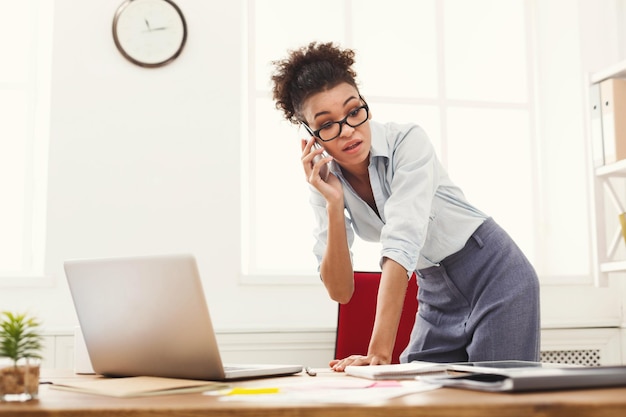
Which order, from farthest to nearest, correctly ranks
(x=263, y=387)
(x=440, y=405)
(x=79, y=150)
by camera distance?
(x=79, y=150) < (x=263, y=387) < (x=440, y=405)

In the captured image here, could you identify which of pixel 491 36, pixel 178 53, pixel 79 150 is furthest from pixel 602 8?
pixel 79 150

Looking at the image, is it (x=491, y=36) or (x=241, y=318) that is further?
(x=491, y=36)

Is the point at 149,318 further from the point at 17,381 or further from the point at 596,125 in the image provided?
the point at 596,125

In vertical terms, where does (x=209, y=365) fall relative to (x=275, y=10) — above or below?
below

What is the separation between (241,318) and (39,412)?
225cm

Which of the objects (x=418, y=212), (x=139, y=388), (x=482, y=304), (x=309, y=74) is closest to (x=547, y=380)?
(x=139, y=388)

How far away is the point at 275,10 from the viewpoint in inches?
131

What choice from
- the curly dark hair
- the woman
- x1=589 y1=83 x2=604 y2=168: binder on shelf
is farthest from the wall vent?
the curly dark hair

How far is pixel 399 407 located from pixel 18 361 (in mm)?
423

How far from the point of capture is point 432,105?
3.47m

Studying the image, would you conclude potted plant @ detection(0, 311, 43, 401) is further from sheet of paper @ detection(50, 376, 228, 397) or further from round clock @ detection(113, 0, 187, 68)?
round clock @ detection(113, 0, 187, 68)

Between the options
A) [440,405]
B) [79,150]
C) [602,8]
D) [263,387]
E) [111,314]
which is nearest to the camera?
[440,405]

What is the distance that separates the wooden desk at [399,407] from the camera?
2.14 feet

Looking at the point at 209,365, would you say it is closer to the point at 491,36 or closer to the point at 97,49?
the point at 97,49
